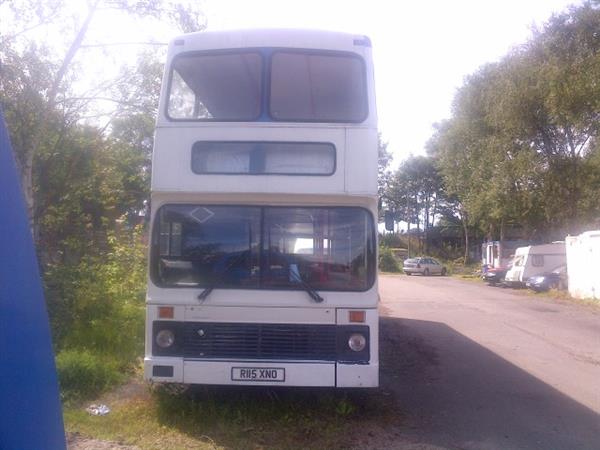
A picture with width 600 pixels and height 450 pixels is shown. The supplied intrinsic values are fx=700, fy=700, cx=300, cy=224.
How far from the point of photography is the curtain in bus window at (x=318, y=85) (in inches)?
299

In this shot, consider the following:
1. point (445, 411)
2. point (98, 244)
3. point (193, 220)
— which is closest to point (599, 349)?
point (445, 411)

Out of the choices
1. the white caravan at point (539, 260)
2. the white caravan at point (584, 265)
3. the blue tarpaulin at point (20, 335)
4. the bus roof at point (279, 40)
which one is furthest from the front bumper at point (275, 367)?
the white caravan at point (539, 260)

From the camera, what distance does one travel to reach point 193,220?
7.56 metres

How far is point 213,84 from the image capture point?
8258 mm

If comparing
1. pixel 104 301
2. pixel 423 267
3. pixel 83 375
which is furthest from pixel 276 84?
pixel 423 267

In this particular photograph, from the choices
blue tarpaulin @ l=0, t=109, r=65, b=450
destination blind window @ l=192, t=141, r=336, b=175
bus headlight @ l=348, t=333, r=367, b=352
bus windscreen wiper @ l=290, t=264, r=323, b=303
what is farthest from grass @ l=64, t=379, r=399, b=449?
blue tarpaulin @ l=0, t=109, r=65, b=450

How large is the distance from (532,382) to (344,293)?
14.1 feet

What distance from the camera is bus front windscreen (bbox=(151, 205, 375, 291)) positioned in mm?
7473

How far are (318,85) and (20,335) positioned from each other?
614cm

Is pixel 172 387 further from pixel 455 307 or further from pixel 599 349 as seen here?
pixel 455 307

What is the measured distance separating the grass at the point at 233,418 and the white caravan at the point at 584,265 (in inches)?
760

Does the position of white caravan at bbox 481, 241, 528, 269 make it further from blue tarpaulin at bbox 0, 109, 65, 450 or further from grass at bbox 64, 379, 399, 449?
blue tarpaulin at bbox 0, 109, 65, 450

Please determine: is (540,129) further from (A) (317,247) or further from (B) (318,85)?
(A) (317,247)

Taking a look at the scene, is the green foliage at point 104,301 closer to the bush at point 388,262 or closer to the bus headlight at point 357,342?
the bus headlight at point 357,342
